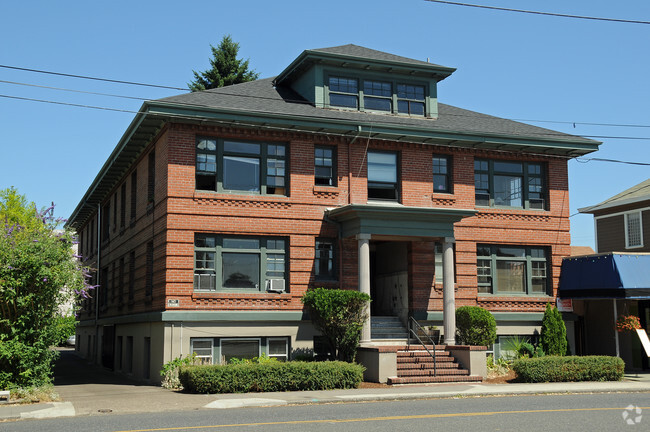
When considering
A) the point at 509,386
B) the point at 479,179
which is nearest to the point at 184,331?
the point at 509,386

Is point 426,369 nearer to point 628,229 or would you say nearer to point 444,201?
point 444,201

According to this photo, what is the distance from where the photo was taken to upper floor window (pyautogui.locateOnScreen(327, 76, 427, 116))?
26.6 metres

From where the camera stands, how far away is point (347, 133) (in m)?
24.9

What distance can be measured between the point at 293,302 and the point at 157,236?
5141 millimetres

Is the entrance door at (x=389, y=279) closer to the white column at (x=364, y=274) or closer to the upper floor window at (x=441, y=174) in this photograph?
the upper floor window at (x=441, y=174)

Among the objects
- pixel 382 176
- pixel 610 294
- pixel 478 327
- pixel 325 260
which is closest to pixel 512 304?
pixel 478 327

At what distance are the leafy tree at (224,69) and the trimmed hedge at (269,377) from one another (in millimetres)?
35806

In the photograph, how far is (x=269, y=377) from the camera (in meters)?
19.0

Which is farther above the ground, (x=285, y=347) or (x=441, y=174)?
(x=441, y=174)

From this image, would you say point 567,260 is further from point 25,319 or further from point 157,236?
point 25,319

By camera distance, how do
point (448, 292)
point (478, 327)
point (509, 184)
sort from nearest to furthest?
point (448, 292) < point (478, 327) < point (509, 184)

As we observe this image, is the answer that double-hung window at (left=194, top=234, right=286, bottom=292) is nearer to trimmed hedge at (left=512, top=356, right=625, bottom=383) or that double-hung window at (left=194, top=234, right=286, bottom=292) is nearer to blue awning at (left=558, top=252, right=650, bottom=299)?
trimmed hedge at (left=512, top=356, right=625, bottom=383)

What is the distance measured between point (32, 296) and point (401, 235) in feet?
38.3

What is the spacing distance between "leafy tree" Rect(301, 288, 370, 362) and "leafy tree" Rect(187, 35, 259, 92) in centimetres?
3335
